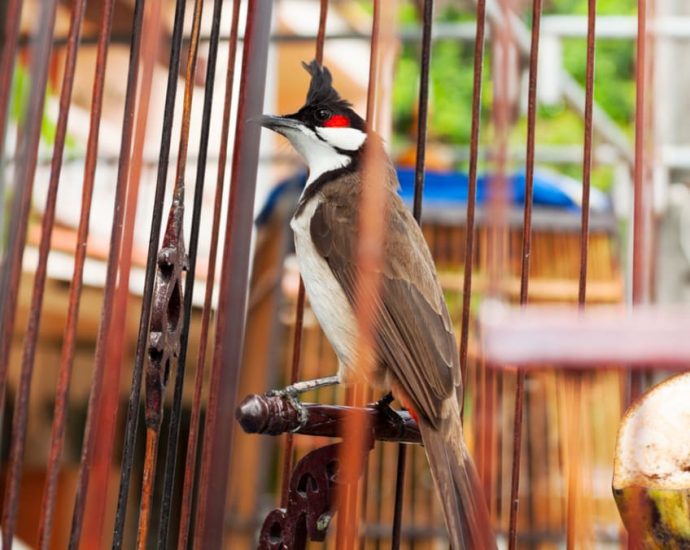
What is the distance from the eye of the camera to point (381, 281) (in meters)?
1.65

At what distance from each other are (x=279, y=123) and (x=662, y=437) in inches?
43.9

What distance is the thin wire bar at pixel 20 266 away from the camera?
1.31 m

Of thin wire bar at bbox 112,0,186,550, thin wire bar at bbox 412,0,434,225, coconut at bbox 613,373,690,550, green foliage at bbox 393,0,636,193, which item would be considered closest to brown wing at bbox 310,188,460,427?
thin wire bar at bbox 412,0,434,225

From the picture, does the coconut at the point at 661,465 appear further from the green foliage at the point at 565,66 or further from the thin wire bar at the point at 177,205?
the green foliage at the point at 565,66

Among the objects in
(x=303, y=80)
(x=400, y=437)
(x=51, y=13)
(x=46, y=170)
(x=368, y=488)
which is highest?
(x=303, y=80)

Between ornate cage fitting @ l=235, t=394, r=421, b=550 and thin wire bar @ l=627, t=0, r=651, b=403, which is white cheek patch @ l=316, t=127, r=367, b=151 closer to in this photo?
thin wire bar @ l=627, t=0, r=651, b=403

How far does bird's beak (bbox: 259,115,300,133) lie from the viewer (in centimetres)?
176

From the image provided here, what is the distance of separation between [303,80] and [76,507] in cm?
533

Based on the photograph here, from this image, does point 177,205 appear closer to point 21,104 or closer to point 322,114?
point 322,114

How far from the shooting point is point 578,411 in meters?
0.75

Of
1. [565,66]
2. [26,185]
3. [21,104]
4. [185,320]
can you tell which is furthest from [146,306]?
[565,66]

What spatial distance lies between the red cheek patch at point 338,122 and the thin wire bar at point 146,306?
0.60 metres

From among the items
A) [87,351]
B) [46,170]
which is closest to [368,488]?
[87,351]

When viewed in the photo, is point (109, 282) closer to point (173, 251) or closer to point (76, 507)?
point (173, 251)
